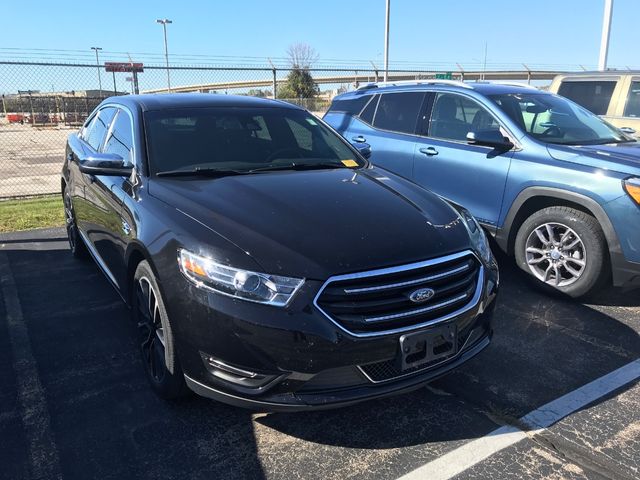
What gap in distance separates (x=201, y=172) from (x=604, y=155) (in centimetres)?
324

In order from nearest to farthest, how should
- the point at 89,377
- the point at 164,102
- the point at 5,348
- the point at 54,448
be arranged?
1. the point at 54,448
2. the point at 89,377
3. the point at 5,348
4. the point at 164,102

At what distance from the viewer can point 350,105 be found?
23.1 feet

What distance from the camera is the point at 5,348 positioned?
12.3 ft

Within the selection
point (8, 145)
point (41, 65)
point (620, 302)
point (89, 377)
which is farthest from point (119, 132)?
point (8, 145)

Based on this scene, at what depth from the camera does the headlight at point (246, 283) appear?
241cm

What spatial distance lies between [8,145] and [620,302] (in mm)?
26093

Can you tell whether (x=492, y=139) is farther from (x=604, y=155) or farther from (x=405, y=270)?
(x=405, y=270)

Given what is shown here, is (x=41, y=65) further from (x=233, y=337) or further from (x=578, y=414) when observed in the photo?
(x=578, y=414)

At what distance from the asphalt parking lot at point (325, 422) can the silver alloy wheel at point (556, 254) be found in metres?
0.59

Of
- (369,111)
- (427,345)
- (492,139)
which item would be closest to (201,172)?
(427,345)

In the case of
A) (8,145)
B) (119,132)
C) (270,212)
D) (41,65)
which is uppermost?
(41,65)

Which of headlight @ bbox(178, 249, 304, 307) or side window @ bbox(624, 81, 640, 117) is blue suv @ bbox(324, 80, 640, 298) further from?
side window @ bbox(624, 81, 640, 117)

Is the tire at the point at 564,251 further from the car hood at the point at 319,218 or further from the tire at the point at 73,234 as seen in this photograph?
the tire at the point at 73,234

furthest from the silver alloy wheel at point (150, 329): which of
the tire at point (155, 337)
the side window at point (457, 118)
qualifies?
the side window at point (457, 118)
